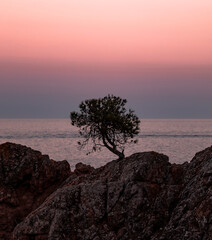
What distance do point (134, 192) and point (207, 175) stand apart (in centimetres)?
496

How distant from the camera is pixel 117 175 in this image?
27.0 m

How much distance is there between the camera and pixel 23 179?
3472 cm

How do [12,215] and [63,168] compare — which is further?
[63,168]

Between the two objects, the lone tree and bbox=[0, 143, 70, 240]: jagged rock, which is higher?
the lone tree

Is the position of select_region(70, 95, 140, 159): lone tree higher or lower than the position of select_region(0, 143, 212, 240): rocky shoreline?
higher

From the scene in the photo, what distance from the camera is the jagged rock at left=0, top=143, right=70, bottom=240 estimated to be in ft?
110

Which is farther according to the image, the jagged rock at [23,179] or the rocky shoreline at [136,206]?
the jagged rock at [23,179]

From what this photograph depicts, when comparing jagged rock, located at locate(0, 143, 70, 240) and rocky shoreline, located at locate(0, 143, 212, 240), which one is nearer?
rocky shoreline, located at locate(0, 143, 212, 240)

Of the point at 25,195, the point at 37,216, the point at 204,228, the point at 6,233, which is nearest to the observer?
the point at 204,228

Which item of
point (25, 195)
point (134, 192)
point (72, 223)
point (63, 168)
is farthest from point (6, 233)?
point (134, 192)

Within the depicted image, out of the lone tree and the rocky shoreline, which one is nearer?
the rocky shoreline

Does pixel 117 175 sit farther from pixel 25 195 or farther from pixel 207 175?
pixel 25 195

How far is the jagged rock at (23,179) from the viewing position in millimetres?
33500

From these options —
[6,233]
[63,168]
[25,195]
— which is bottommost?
[6,233]
